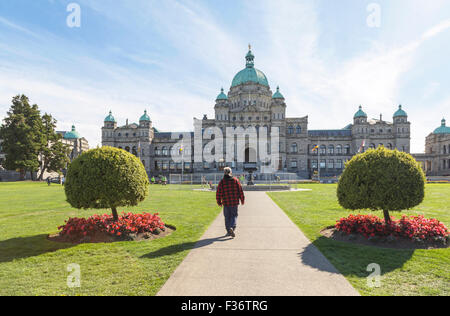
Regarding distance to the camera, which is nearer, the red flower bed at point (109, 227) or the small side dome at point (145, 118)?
the red flower bed at point (109, 227)

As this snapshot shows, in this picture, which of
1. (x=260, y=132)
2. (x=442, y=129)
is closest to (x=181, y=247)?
(x=260, y=132)

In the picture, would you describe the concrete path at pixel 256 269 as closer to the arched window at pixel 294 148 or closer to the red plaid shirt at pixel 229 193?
the red plaid shirt at pixel 229 193

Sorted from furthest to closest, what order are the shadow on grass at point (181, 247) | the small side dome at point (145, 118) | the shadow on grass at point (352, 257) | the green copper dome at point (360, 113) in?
the small side dome at point (145, 118)
the green copper dome at point (360, 113)
the shadow on grass at point (181, 247)
the shadow on grass at point (352, 257)

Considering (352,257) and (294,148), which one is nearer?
(352,257)

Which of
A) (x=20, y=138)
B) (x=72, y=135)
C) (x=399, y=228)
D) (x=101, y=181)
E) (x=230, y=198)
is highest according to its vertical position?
(x=72, y=135)

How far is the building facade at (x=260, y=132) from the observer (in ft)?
217

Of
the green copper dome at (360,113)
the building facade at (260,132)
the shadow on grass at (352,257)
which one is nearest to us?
the shadow on grass at (352,257)

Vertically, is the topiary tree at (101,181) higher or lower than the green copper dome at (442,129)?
lower

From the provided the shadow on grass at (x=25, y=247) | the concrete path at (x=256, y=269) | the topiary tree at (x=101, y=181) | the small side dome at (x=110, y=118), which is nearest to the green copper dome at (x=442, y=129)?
the concrete path at (x=256, y=269)

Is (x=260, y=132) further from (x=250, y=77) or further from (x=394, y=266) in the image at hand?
(x=394, y=266)

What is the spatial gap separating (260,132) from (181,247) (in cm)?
5906

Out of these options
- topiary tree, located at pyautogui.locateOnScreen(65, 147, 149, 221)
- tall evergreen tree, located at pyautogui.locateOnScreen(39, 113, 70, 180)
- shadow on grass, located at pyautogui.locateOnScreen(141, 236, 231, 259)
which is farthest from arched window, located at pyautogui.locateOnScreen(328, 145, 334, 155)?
topiary tree, located at pyautogui.locateOnScreen(65, 147, 149, 221)

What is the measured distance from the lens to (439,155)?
73.4 meters

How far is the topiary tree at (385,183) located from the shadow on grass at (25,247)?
9041mm
